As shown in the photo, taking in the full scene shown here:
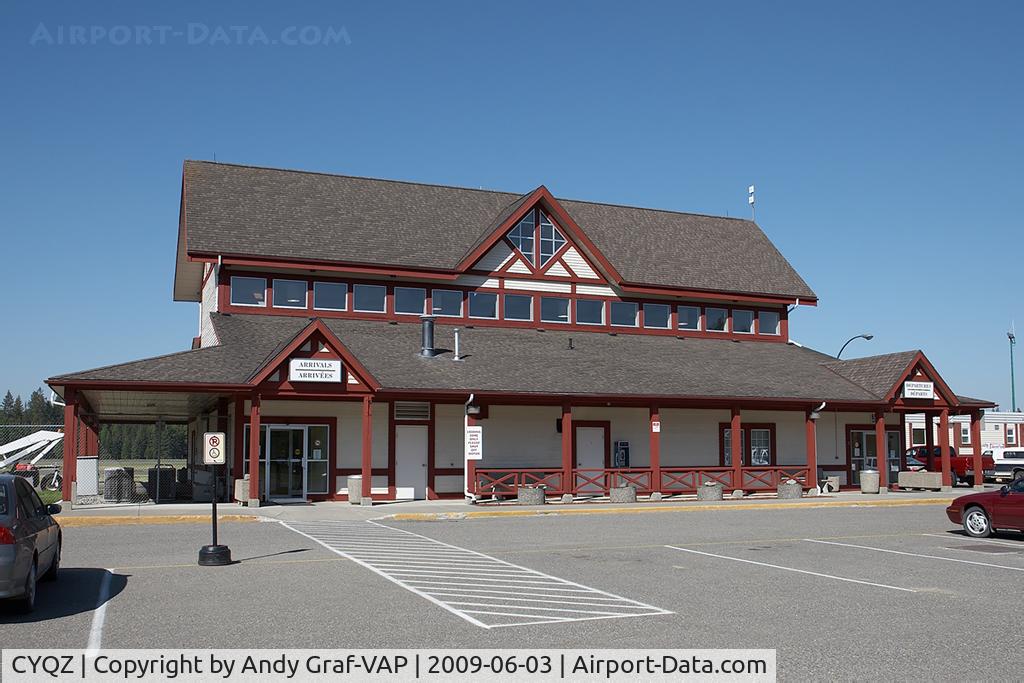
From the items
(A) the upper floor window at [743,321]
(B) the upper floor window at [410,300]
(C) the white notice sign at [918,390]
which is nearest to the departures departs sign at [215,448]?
(B) the upper floor window at [410,300]

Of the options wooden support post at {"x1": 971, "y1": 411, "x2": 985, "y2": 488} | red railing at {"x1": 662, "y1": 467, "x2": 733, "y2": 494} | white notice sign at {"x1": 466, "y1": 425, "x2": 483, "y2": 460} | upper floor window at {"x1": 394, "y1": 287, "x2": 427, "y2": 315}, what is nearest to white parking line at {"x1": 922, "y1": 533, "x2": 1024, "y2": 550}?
red railing at {"x1": 662, "y1": 467, "x2": 733, "y2": 494}

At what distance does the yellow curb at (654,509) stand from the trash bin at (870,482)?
96.2 inches

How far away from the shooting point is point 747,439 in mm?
35812

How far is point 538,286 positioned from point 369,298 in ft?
19.9

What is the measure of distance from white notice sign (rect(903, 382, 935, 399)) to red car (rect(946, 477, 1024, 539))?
48.4 feet

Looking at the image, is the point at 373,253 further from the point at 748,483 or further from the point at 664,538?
the point at 664,538

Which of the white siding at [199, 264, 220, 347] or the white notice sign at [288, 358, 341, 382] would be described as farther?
the white siding at [199, 264, 220, 347]

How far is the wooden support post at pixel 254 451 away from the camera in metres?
26.6

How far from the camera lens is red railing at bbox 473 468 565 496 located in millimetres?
30016

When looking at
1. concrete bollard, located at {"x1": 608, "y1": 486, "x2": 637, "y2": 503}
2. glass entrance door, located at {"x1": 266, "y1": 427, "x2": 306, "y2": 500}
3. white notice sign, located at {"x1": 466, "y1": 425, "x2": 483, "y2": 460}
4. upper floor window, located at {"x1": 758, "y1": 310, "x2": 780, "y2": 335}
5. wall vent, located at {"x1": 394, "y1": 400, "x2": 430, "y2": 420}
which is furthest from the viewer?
upper floor window, located at {"x1": 758, "y1": 310, "x2": 780, "y2": 335}

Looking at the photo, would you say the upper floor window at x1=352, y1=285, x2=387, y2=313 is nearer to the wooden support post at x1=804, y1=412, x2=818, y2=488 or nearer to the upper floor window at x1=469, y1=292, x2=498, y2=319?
the upper floor window at x1=469, y1=292, x2=498, y2=319

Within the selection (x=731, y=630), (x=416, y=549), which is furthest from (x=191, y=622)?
(x=416, y=549)

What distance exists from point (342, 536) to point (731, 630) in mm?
11736

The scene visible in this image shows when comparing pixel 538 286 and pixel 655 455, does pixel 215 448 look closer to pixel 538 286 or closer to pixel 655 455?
pixel 655 455
